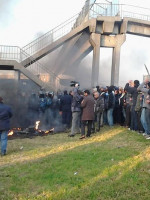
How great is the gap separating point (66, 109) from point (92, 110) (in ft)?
11.3

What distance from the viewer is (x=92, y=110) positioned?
1185cm

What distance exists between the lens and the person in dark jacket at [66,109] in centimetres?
1502

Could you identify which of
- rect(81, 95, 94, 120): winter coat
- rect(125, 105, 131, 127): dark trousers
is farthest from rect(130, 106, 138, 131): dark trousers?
rect(81, 95, 94, 120): winter coat

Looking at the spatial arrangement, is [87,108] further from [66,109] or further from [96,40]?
[96,40]

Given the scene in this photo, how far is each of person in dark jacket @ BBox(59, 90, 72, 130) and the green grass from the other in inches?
161

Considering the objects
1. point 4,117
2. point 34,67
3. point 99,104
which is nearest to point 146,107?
point 99,104

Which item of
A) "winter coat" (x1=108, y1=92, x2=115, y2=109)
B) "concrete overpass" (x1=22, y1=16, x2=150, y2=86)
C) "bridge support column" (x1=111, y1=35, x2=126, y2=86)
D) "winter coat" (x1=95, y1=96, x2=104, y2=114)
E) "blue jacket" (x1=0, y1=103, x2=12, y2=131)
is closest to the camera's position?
"blue jacket" (x1=0, y1=103, x2=12, y2=131)

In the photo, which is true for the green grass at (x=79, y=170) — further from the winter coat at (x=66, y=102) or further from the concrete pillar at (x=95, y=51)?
the concrete pillar at (x=95, y=51)

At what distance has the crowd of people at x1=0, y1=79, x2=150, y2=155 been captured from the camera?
10266 mm

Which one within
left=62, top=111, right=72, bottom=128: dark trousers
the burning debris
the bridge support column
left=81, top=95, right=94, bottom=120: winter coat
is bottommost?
the burning debris

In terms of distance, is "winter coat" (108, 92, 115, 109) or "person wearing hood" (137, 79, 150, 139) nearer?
"person wearing hood" (137, 79, 150, 139)

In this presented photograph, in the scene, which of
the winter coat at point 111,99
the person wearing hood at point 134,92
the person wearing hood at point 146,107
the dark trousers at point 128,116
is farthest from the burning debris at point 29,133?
the person wearing hood at point 146,107

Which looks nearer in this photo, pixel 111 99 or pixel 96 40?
pixel 111 99

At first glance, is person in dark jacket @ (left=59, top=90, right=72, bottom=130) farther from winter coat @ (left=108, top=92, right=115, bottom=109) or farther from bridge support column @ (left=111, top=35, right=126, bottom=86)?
bridge support column @ (left=111, top=35, right=126, bottom=86)
